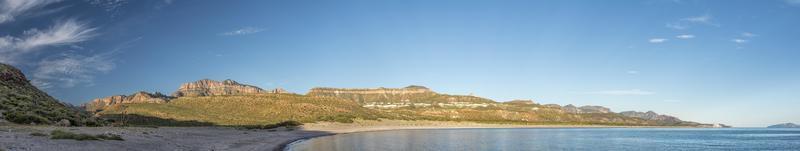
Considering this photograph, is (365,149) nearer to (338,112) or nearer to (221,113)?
(221,113)

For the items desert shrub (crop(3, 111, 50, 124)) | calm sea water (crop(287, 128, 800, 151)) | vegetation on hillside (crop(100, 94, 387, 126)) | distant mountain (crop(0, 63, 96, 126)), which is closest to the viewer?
desert shrub (crop(3, 111, 50, 124))

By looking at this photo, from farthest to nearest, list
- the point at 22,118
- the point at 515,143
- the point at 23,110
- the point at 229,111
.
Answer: the point at 229,111 < the point at 515,143 < the point at 23,110 < the point at 22,118

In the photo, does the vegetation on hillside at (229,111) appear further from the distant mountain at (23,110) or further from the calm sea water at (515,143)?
the distant mountain at (23,110)

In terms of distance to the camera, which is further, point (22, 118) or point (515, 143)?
point (515, 143)

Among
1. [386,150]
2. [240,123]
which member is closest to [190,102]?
[240,123]

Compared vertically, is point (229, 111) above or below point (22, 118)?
below

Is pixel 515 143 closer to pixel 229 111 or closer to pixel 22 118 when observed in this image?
pixel 22 118

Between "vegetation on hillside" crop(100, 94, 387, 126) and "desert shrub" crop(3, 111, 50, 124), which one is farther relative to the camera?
"vegetation on hillside" crop(100, 94, 387, 126)

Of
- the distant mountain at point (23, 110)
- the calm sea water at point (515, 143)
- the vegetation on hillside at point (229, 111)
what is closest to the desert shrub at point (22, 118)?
the distant mountain at point (23, 110)

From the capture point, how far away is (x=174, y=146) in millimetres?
42875

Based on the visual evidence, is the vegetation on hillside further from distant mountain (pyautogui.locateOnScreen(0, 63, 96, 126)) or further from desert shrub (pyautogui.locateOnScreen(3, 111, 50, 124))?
desert shrub (pyautogui.locateOnScreen(3, 111, 50, 124))

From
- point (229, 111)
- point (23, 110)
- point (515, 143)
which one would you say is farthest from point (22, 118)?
point (229, 111)

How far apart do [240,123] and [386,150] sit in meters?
97.1

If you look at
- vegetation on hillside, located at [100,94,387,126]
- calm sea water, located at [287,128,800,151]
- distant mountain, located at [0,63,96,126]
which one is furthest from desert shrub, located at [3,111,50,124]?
vegetation on hillside, located at [100,94,387,126]
